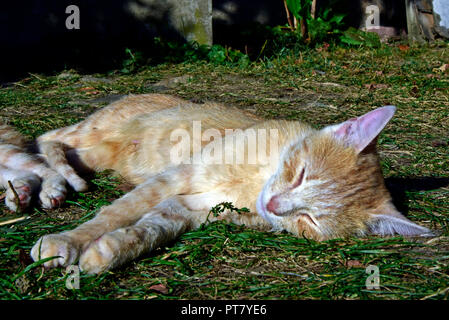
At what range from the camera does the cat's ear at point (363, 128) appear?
2.70 m

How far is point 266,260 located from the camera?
2.61m

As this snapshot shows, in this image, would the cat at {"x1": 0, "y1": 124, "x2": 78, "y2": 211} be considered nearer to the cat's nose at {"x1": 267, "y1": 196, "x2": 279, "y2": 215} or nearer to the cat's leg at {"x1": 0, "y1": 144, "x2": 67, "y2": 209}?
the cat's leg at {"x1": 0, "y1": 144, "x2": 67, "y2": 209}

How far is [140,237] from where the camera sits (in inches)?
102

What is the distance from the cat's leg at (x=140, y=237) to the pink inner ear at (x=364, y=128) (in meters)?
0.95

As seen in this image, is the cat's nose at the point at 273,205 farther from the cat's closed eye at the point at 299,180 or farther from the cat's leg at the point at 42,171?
the cat's leg at the point at 42,171

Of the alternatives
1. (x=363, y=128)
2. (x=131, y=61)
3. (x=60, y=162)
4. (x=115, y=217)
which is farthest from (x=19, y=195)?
(x=131, y=61)

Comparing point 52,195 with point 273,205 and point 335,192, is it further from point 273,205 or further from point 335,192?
point 335,192

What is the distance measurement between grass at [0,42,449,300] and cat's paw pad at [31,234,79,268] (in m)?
0.06

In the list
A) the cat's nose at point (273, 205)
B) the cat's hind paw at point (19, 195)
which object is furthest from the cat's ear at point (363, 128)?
the cat's hind paw at point (19, 195)

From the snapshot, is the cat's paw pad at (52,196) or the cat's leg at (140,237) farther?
the cat's paw pad at (52,196)

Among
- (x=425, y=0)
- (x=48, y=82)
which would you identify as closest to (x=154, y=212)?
(x=48, y=82)

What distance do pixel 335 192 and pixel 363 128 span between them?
396 mm

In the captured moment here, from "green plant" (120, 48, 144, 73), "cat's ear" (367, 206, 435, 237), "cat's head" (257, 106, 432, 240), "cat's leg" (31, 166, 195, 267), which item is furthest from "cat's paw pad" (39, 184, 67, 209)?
"green plant" (120, 48, 144, 73)

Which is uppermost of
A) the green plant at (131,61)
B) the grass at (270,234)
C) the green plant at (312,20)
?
the green plant at (312,20)
